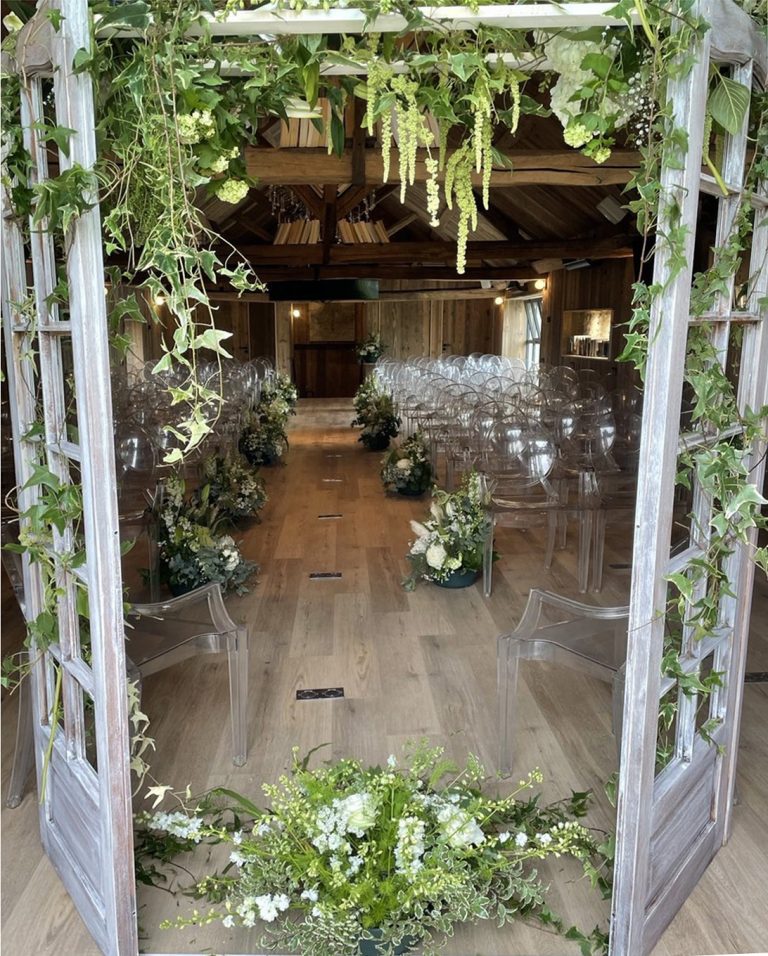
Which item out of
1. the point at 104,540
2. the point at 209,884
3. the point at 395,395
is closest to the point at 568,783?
the point at 209,884

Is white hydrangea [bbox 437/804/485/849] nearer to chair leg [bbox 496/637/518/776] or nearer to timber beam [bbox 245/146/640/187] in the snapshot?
chair leg [bbox 496/637/518/776]

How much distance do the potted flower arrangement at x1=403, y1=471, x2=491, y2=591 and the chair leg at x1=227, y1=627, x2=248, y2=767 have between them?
186 centimetres

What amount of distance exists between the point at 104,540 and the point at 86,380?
34cm

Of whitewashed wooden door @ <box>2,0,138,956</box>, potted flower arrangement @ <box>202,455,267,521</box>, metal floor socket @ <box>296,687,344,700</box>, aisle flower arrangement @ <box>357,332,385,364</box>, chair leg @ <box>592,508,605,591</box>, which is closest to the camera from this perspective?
whitewashed wooden door @ <box>2,0,138,956</box>

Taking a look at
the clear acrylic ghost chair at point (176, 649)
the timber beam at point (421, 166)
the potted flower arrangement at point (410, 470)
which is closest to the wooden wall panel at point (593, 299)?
the timber beam at point (421, 166)

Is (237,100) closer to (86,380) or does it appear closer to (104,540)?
(86,380)

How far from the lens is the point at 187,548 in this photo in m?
4.44

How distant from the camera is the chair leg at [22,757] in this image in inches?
108

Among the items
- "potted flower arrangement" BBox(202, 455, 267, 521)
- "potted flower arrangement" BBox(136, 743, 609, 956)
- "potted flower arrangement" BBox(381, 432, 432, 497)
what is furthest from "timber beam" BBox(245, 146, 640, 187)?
"potted flower arrangement" BBox(136, 743, 609, 956)

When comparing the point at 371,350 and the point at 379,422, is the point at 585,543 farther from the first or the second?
the point at 371,350

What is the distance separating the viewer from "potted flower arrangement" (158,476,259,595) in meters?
4.42

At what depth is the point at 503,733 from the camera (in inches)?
115

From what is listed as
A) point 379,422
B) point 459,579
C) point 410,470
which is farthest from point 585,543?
point 379,422

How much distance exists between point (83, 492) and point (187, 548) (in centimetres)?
266
